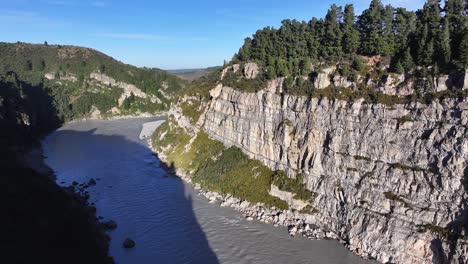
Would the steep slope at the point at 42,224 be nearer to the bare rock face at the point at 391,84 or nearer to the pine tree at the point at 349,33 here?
the bare rock face at the point at 391,84

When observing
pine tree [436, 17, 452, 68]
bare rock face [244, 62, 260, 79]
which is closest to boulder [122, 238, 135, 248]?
bare rock face [244, 62, 260, 79]

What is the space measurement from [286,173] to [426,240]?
60.0 ft

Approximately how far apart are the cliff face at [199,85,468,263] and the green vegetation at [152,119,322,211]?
1.76 metres

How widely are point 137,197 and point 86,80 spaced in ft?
335

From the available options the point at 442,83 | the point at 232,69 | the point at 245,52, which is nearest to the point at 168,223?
the point at 442,83

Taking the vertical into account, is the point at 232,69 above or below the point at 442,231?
above

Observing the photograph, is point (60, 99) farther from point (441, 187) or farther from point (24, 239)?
point (441, 187)

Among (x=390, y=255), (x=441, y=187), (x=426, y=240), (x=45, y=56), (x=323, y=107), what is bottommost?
→ (x=390, y=255)

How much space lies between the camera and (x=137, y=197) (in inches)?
1965

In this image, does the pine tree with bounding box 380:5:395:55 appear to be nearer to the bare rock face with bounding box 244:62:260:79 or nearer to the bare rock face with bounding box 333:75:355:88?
the bare rock face with bounding box 333:75:355:88

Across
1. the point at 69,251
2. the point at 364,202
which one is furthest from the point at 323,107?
the point at 69,251

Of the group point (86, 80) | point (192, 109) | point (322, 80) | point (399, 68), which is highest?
point (86, 80)

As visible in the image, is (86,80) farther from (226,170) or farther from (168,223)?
(168,223)

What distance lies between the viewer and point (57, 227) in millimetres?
32031
